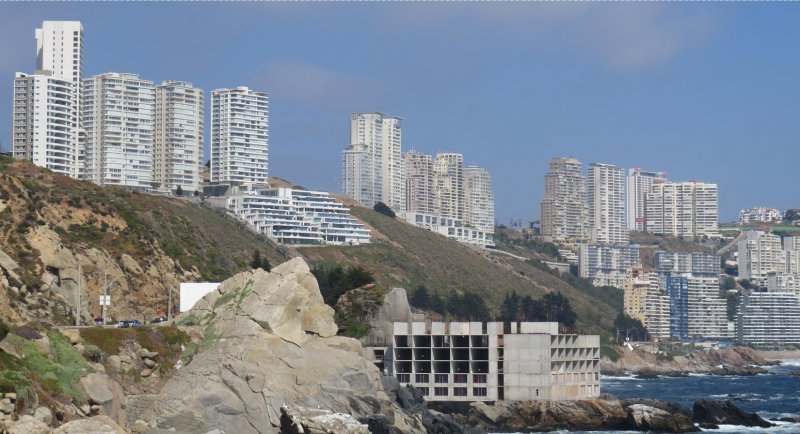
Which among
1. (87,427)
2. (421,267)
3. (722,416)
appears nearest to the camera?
(87,427)

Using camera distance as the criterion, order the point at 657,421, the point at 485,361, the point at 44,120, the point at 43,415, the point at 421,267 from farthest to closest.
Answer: the point at 421,267 → the point at 44,120 → the point at 485,361 → the point at 657,421 → the point at 43,415

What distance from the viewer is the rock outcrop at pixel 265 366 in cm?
5228

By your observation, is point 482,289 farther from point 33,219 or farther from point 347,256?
point 33,219

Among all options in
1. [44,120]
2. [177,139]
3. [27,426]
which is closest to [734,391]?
[177,139]

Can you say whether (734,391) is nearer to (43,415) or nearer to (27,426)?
(43,415)

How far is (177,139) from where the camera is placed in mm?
185500

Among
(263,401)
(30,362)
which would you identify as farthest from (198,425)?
(30,362)

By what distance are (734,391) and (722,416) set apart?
5238cm

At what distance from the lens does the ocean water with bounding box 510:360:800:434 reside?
98344mm

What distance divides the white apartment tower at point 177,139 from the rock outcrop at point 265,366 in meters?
123

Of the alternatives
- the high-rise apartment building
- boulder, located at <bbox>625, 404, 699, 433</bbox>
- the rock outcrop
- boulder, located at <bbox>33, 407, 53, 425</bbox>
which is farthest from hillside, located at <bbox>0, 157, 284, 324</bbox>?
the high-rise apartment building

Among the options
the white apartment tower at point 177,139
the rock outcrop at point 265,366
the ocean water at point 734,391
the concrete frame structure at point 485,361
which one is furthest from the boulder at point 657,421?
the white apartment tower at point 177,139

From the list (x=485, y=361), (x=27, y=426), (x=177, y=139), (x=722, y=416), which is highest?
(x=177, y=139)

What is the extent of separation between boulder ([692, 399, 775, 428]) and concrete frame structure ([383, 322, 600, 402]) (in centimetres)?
810
